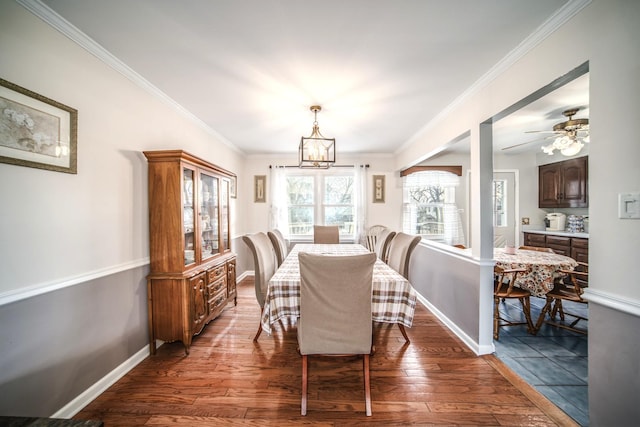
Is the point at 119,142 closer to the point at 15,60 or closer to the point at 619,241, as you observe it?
the point at 15,60

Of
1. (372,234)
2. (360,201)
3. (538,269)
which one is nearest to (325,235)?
(372,234)

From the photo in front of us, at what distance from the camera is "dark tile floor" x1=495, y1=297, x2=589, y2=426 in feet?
5.36

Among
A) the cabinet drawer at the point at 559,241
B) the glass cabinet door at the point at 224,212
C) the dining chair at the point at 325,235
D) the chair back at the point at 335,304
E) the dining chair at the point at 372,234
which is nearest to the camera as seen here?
the chair back at the point at 335,304

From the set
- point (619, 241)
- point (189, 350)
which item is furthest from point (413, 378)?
point (189, 350)

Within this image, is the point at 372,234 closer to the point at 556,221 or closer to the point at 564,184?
the point at 556,221

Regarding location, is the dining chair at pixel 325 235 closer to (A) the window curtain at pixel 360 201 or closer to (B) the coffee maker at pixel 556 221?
(A) the window curtain at pixel 360 201

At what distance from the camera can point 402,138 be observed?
12.3 ft

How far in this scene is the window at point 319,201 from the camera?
479cm

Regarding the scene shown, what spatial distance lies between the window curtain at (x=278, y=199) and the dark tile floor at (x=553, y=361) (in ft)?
11.7

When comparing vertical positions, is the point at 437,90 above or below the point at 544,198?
above

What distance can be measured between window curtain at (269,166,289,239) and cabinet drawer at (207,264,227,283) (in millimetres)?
1829

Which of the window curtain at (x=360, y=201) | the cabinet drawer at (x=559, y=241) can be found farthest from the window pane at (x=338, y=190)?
the cabinet drawer at (x=559, y=241)

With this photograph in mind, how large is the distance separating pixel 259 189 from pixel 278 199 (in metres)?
0.47

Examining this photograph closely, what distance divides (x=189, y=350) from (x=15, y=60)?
91.1 inches
